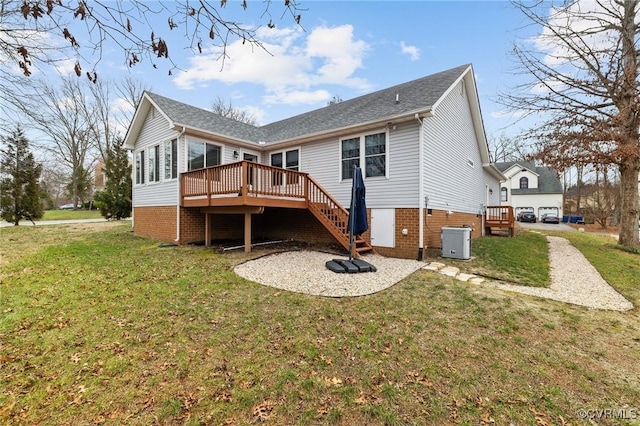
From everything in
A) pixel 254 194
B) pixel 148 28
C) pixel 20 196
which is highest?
pixel 148 28

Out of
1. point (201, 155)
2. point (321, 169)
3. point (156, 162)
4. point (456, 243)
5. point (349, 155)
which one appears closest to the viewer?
point (456, 243)

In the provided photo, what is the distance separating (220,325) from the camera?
4.48 metres

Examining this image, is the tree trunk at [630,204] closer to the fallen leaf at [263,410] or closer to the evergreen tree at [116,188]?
the fallen leaf at [263,410]

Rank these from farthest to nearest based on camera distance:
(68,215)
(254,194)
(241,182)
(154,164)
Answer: (68,215)
(154,164)
(254,194)
(241,182)

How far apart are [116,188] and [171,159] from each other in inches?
471

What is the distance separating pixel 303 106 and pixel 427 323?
17.8m

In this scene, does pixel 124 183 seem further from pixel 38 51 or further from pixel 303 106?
pixel 38 51

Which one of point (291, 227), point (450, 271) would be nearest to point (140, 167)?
point (291, 227)

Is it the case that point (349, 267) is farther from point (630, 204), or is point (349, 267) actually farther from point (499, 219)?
point (630, 204)

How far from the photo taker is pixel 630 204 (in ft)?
42.4

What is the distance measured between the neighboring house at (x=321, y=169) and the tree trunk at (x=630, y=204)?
250 inches

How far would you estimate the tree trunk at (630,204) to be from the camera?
501 inches

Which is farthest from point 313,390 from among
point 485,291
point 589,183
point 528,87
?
point 589,183

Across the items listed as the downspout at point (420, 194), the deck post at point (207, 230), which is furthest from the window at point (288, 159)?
the downspout at point (420, 194)
